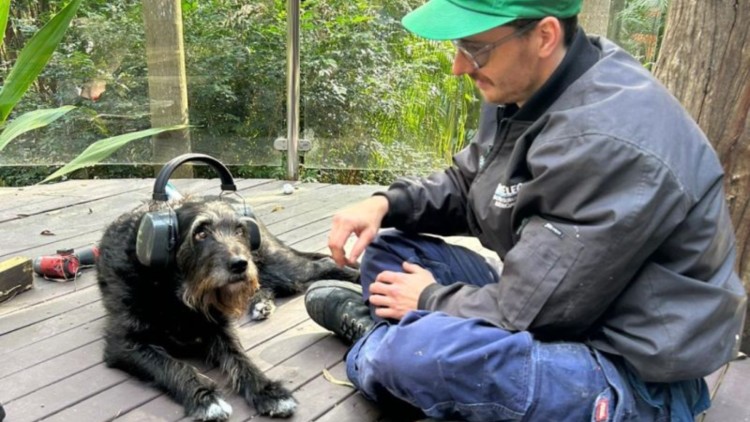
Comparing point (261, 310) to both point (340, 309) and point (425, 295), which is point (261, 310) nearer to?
point (340, 309)

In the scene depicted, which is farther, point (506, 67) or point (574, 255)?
point (506, 67)

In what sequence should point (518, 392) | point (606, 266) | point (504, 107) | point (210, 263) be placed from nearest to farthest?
point (606, 266) < point (518, 392) < point (504, 107) < point (210, 263)

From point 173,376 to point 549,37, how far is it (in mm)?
1586

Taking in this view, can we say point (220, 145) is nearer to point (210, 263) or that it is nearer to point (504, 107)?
point (210, 263)

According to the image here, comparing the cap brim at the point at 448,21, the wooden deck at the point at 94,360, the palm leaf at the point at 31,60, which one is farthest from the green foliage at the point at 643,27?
the palm leaf at the point at 31,60

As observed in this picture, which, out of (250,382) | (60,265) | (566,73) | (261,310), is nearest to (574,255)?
(566,73)

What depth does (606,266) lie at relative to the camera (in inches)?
58.9

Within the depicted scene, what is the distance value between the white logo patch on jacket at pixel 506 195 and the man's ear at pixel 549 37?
1.17 feet

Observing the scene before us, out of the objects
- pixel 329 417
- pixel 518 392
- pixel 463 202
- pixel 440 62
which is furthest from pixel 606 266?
pixel 440 62

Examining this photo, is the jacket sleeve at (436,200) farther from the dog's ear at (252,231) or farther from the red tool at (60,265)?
the red tool at (60,265)

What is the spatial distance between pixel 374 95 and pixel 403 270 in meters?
3.36

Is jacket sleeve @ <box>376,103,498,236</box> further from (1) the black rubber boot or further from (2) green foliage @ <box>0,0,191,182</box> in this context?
(2) green foliage @ <box>0,0,191,182</box>

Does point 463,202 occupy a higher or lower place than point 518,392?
higher

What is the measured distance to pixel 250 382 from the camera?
7.27ft
